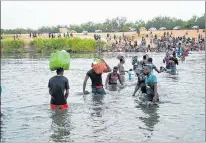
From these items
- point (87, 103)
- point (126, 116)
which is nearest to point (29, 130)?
point (126, 116)

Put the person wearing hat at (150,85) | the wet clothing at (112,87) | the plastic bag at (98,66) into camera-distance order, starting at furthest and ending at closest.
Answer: the wet clothing at (112,87) → the plastic bag at (98,66) → the person wearing hat at (150,85)

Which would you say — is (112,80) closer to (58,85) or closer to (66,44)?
(58,85)

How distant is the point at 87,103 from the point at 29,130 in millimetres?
3867

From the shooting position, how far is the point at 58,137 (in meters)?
8.98

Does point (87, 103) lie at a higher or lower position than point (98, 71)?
lower

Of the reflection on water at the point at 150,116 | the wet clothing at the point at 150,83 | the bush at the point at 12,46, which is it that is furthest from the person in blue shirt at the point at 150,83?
the bush at the point at 12,46

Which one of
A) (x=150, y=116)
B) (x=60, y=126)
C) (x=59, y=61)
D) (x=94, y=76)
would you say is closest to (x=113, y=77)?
(x=94, y=76)

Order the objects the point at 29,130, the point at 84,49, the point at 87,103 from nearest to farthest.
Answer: the point at 29,130 < the point at 87,103 < the point at 84,49

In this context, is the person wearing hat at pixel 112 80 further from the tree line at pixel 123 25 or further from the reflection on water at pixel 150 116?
the tree line at pixel 123 25

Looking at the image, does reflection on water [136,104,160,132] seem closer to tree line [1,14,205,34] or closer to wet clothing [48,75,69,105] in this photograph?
wet clothing [48,75,69,105]

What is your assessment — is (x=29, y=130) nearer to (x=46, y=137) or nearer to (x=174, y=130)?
(x=46, y=137)

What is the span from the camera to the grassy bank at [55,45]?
210ft

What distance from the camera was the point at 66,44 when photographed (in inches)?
2566

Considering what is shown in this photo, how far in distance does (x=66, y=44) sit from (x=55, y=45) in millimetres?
2236
